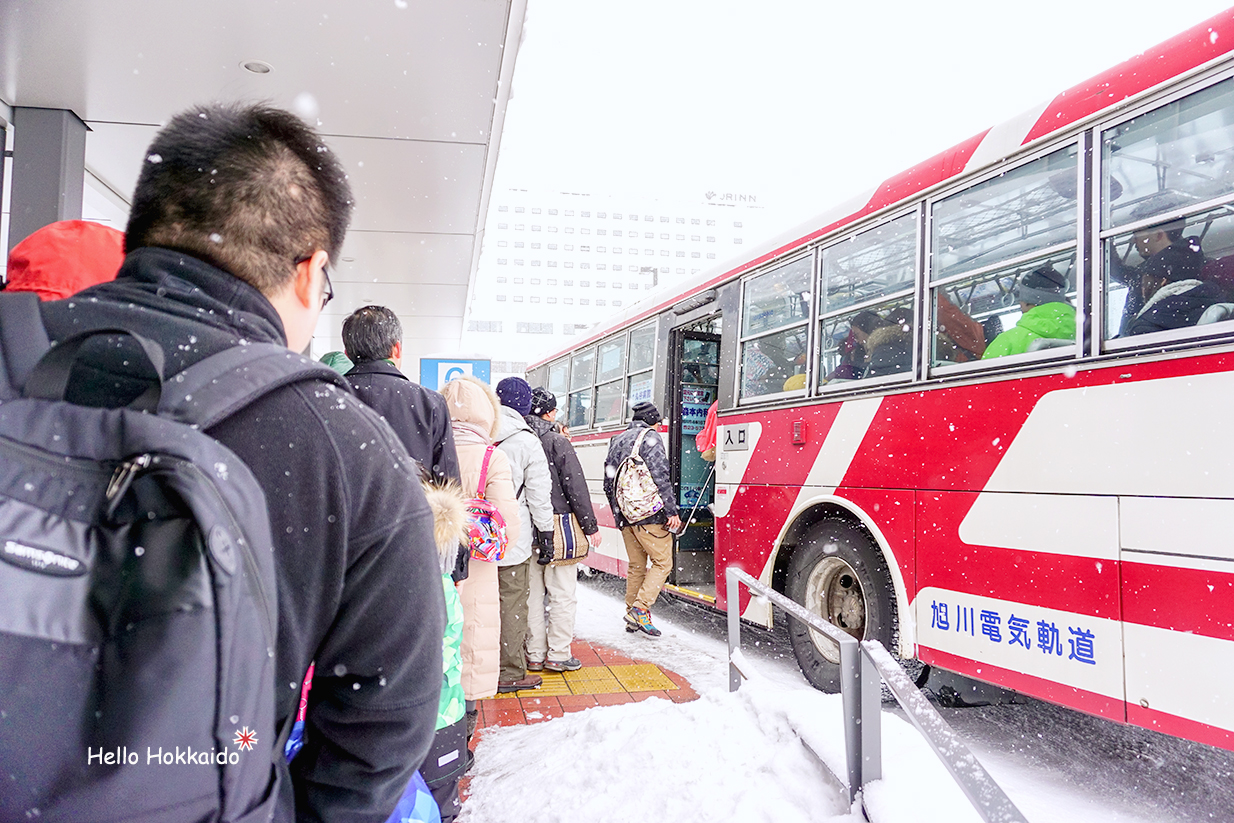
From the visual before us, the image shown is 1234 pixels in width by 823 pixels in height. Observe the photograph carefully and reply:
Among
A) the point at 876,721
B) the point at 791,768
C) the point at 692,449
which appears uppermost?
the point at 692,449

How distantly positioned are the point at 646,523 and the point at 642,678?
1.65 metres

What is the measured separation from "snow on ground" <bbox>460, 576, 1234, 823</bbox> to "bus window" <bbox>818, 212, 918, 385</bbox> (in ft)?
7.39

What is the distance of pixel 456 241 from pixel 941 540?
594 cm

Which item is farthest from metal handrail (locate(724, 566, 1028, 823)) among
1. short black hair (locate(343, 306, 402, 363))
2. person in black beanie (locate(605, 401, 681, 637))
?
person in black beanie (locate(605, 401, 681, 637))

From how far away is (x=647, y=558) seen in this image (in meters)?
7.27

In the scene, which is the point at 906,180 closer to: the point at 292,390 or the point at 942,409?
the point at 942,409

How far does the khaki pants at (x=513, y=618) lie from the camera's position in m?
5.25

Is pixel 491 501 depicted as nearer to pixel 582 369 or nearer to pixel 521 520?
pixel 521 520

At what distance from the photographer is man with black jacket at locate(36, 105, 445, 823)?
101 centimetres

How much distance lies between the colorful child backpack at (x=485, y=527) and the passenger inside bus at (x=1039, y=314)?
2777 millimetres

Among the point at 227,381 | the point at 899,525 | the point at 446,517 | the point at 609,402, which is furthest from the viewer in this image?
the point at 609,402

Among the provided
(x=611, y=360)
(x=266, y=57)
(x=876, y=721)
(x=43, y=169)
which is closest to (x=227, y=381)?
(x=876, y=721)

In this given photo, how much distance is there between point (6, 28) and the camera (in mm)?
4016

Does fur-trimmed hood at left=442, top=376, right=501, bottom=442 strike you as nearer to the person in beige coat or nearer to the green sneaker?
the person in beige coat
